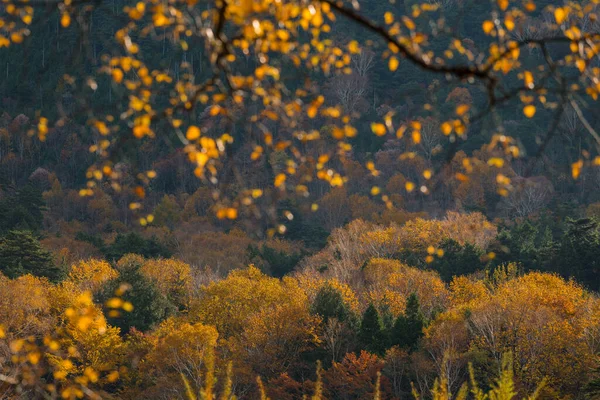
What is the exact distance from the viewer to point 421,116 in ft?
337

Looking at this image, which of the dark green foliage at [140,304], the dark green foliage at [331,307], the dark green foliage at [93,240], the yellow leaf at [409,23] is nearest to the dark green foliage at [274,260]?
the dark green foliage at [93,240]

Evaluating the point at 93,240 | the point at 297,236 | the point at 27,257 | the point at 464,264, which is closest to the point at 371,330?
the point at 464,264

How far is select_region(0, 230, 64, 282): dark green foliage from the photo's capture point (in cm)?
4941

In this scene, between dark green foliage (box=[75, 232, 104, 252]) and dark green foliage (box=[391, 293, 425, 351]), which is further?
dark green foliage (box=[75, 232, 104, 252])

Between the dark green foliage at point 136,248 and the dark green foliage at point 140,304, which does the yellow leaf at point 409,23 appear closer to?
the dark green foliage at point 140,304

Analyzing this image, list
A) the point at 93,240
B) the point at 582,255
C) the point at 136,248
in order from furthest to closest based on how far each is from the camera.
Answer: the point at 93,240, the point at 136,248, the point at 582,255

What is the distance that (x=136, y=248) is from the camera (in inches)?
2362

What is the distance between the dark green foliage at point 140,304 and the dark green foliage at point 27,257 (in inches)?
310

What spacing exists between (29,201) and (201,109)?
26.7 meters

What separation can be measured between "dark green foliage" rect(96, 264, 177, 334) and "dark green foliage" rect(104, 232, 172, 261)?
17073mm

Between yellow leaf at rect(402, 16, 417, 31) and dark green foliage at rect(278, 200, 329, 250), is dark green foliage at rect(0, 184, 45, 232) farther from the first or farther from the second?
yellow leaf at rect(402, 16, 417, 31)

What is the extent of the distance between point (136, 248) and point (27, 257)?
36.2 feet

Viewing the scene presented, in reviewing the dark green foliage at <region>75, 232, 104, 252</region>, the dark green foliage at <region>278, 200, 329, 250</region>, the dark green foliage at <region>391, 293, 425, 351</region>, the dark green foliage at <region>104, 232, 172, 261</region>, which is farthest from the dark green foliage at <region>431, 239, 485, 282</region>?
the dark green foliage at <region>75, 232, 104, 252</region>

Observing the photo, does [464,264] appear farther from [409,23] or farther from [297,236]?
[409,23]
